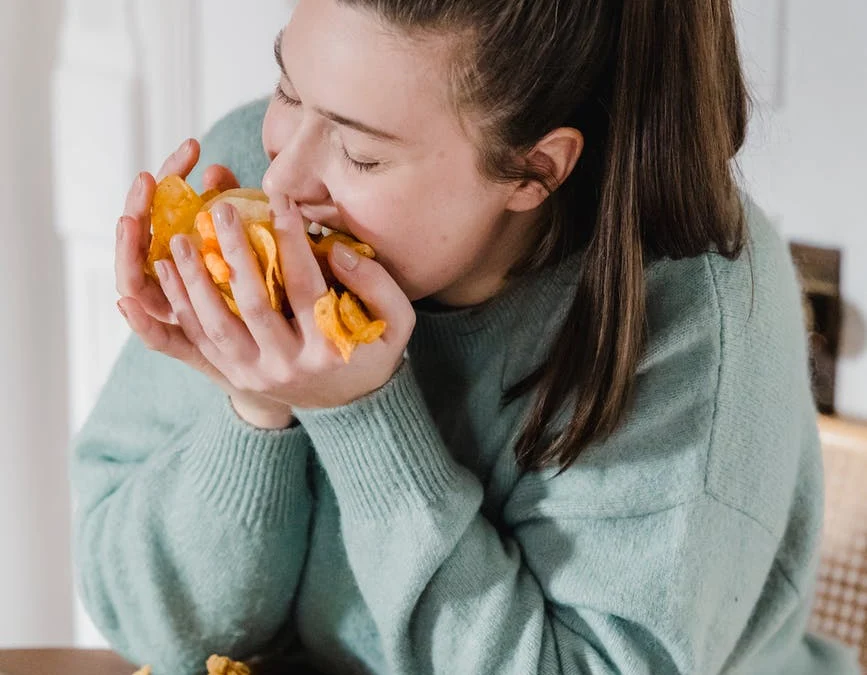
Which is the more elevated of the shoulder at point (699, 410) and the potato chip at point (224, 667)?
the shoulder at point (699, 410)

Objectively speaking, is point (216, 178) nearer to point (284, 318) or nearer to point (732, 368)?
point (284, 318)

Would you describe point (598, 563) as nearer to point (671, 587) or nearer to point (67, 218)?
point (671, 587)

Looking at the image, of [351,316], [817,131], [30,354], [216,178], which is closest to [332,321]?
[351,316]

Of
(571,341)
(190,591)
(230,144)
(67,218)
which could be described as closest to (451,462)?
(571,341)

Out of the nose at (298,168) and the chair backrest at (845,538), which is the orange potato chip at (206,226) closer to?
the nose at (298,168)

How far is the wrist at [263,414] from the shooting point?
100cm

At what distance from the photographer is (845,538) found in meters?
1.38

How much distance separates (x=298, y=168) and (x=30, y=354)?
3.33ft

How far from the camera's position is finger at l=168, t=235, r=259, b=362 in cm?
83

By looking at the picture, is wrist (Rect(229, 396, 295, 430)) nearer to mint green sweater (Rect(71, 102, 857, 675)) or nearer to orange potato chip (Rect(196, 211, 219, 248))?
mint green sweater (Rect(71, 102, 857, 675))

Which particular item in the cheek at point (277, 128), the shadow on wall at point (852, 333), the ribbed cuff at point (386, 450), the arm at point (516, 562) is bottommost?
the shadow on wall at point (852, 333)

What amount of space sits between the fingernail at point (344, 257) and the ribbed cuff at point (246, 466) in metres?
0.21

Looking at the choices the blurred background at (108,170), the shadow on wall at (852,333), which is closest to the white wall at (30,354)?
the blurred background at (108,170)

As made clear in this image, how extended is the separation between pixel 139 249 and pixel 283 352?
154 mm
